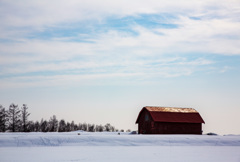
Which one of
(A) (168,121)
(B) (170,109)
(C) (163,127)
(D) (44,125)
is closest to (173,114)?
(B) (170,109)

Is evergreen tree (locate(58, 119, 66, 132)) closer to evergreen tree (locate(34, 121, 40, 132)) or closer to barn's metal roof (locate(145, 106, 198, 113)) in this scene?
evergreen tree (locate(34, 121, 40, 132))

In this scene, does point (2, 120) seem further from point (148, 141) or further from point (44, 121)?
point (148, 141)

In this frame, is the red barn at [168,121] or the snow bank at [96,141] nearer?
the snow bank at [96,141]

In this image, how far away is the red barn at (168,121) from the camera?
48.6 meters

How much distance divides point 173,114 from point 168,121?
242 cm

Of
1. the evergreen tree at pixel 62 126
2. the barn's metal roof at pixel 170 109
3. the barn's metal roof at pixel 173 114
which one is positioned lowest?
the evergreen tree at pixel 62 126

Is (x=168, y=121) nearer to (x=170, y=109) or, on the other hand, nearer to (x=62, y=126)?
(x=170, y=109)

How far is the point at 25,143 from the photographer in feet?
96.9

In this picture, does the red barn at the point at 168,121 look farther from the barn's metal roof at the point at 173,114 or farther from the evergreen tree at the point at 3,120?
the evergreen tree at the point at 3,120

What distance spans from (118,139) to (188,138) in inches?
351

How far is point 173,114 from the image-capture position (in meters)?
50.8

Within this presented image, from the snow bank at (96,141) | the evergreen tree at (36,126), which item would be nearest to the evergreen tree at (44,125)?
the evergreen tree at (36,126)

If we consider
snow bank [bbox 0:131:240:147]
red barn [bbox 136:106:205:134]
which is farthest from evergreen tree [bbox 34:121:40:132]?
snow bank [bbox 0:131:240:147]

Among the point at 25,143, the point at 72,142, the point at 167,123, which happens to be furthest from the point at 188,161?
the point at 167,123
